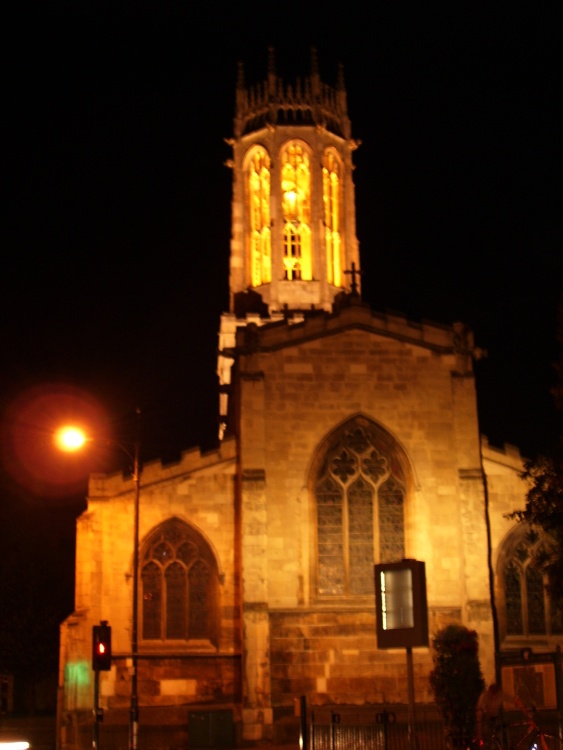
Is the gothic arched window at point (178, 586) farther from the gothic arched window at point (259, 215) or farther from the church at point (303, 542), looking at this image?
the gothic arched window at point (259, 215)

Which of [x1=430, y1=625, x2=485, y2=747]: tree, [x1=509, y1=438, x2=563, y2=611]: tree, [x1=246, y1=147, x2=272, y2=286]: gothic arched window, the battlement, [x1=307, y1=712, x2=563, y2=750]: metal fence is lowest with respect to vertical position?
[x1=307, y1=712, x2=563, y2=750]: metal fence

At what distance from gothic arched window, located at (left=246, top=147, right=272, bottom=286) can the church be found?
17.4 meters

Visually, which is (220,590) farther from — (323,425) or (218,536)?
(323,425)

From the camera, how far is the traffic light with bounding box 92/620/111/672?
929 inches

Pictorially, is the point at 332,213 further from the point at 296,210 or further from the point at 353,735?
the point at 353,735

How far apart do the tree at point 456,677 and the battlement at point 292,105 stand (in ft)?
103

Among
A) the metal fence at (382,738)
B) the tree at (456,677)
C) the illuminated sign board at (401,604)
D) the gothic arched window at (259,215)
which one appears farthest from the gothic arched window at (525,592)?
the gothic arched window at (259,215)

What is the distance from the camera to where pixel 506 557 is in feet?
99.9

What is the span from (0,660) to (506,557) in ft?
73.2

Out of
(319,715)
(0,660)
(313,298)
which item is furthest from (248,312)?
(319,715)

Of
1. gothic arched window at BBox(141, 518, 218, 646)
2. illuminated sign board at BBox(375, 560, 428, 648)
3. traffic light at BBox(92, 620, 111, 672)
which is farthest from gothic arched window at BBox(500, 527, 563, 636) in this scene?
illuminated sign board at BBox(375, 560, 428, 648)

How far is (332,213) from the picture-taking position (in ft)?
164

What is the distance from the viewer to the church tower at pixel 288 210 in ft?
157

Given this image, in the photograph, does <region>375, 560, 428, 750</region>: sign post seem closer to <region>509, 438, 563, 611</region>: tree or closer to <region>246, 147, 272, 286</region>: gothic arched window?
<region>509, 438, 563, 611</region>: tree
